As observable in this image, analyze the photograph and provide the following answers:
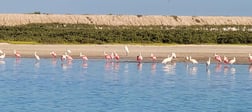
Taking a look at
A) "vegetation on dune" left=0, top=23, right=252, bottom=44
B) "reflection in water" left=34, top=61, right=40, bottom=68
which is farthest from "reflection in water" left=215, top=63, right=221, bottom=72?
"vegetation on dune" left=0, top=23, right=252, bottom=44

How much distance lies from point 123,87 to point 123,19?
54365 mm

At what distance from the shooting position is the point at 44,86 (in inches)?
874

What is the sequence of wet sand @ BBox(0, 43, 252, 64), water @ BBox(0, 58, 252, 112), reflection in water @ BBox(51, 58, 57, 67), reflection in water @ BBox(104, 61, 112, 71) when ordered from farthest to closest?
wet sand @ BBox(0, 43, 252, 64)
reflection in water @ BBox(51, 58, 57, 67)
reflection in water @ BBox(104, 61, 112, 71)
water @ BBox(0, 58, 252, 112)

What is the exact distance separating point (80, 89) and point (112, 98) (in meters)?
2.31

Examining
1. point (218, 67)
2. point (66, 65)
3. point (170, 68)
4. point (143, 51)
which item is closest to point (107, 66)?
point (66, 65)

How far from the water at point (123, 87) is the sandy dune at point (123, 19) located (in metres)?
39.8

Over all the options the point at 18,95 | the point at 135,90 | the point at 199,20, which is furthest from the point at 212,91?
the point at 199,20

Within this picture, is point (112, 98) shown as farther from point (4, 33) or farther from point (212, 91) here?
point (4, 33)

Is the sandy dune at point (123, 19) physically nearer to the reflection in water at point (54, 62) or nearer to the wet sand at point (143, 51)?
the wet sand at point (143, 51)

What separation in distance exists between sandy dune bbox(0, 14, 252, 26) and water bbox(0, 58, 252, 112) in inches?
1569

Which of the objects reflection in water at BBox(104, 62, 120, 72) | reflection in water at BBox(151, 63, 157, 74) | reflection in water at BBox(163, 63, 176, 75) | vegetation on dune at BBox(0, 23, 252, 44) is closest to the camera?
→ reflection in water at BBox(163, 63, 176, 75)

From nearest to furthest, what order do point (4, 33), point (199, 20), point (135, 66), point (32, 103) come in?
point (32, 103) → point (135, 66) → point (4, 33) → point (199, 20)

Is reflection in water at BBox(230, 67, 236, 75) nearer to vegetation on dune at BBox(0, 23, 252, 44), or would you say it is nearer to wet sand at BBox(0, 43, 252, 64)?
wet sand at BBox(0, 43, 252, 64)

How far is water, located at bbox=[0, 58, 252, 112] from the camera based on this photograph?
723 inches
